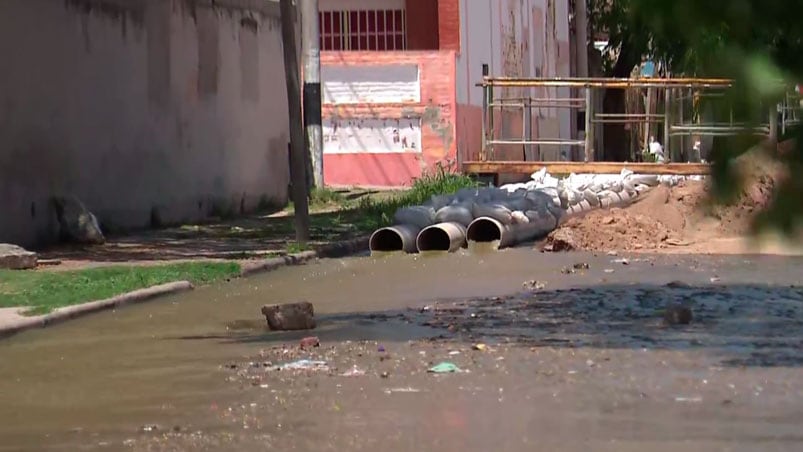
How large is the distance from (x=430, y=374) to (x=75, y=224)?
986 centimetres

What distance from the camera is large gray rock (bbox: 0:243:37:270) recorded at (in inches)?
574

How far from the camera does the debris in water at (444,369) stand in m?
9.00

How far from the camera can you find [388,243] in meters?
18.4

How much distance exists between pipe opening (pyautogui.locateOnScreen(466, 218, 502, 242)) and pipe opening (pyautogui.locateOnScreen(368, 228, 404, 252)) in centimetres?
115

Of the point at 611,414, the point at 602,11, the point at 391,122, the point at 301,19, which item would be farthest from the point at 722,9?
the point at 602,11

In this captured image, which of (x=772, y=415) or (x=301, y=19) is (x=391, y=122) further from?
(x=772, y=415)

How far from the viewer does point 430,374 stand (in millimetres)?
8922

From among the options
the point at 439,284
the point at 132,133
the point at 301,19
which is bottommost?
the point at 439,284

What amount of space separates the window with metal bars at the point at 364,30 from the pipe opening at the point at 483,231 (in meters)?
12.7

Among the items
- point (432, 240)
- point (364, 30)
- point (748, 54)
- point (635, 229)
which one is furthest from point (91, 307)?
point (364, 30)

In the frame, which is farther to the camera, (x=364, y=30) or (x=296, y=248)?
(x=364, y=30)

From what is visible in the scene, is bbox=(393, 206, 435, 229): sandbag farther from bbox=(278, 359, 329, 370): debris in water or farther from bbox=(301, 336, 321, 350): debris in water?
bbox=(278, 359, 329, 370): debris in water

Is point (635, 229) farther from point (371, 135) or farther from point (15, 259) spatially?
point (371, 135)

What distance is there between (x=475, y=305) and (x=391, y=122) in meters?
17.7
